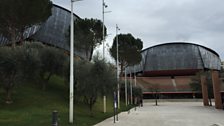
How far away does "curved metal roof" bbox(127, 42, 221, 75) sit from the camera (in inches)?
5192

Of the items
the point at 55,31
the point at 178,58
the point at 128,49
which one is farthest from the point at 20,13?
the point at 178,58

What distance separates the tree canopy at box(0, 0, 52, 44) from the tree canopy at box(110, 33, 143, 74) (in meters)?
24.6

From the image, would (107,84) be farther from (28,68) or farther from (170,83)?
(170,83)

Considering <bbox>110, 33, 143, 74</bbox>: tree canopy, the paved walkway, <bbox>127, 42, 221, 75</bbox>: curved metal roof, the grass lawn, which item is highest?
<bbox>127, 42, 221, 75</bbox>: curved metal roof

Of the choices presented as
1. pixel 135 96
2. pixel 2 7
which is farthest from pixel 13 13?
pixel 135 96

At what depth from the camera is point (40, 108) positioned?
80.8ft

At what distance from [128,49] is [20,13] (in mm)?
28921

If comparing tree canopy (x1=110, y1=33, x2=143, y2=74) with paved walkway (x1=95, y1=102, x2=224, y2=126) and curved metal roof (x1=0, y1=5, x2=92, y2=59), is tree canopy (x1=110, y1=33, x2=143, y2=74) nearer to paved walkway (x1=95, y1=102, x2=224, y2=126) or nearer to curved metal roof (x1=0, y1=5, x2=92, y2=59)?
curved metal roof (x1=0, y1=5, x2=92, y2=59)

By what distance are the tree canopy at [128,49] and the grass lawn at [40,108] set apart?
20.6 meters

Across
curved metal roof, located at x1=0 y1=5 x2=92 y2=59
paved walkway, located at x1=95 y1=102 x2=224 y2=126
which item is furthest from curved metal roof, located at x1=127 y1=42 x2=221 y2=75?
paved walkway, located at x1=95 y1=102 x2=224 y2=126

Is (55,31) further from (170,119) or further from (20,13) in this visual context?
(170,119)

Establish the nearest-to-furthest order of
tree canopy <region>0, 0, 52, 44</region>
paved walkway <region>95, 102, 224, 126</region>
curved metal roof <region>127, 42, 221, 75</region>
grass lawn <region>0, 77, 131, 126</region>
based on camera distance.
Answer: grass lawn <region>0, 77, 131, 126</region>, paved walkway <region>95, 102, 224, 126</region>, tree canopy <region>0, 0, 52, 44</region>, curved metal roof <region>127, 42, 221, 75</region>

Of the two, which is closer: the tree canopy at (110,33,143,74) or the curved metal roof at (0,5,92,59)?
the tree canopy at (110,33,143,74)

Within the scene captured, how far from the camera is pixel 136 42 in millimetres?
59906
